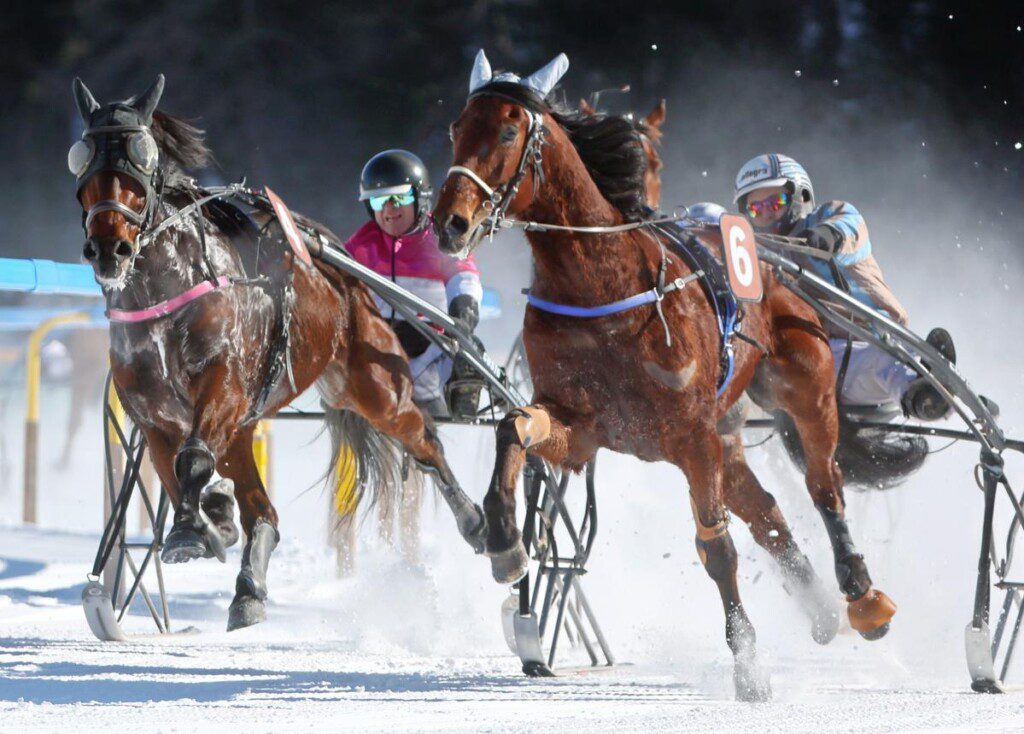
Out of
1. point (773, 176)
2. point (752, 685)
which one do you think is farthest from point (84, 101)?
point (752, 685)

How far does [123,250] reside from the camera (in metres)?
4.16

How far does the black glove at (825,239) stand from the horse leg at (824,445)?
0.31m

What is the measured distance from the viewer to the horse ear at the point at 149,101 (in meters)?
4.52

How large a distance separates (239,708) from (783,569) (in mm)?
2103

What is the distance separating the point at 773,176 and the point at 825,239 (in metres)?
0.43

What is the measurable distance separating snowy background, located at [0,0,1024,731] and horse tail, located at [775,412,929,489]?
2.09ft

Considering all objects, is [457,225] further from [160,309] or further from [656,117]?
[656,117]

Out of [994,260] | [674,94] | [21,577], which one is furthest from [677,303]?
[674,94]

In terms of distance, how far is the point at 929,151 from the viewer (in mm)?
13750

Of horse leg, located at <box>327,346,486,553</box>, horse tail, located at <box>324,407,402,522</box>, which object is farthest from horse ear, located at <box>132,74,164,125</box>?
horse tail, located at <box>324,407,402,522</box>

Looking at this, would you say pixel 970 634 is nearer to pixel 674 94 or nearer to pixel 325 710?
pixel 325 710

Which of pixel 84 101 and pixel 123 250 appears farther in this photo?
pixel 84 101

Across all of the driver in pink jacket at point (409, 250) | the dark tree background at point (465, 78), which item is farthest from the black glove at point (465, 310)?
the dark tree background at point (465, 78)

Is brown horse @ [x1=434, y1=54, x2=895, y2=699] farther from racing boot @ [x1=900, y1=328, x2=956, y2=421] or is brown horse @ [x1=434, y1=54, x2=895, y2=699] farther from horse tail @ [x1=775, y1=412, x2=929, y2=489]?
horse tail @ [x1=775, y1=412, x2=929, y2=489]
